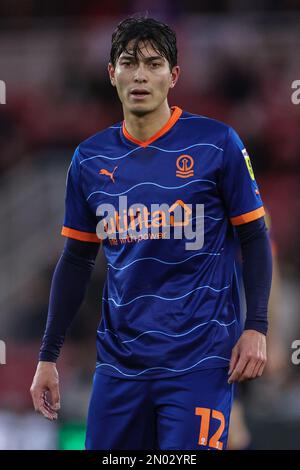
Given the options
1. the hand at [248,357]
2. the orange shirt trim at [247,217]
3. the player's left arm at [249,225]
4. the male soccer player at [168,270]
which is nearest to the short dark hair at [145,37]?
the male soccer player at [168,270]

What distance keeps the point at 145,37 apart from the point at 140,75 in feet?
0.49

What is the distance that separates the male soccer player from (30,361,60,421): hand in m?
0.18

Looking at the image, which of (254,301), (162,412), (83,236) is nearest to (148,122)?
(83,236)

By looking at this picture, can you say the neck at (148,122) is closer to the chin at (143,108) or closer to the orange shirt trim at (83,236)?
the chin at (143,108)

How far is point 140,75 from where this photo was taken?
145 inches

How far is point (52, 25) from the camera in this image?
1225cm

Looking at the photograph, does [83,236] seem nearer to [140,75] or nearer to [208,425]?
[140,75]

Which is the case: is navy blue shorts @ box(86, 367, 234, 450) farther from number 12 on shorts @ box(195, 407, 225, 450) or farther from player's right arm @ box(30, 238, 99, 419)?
player's right arm @ box(30, 238, 99, 419)

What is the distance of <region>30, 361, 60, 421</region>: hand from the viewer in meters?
3.87

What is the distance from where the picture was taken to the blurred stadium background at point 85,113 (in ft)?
31.0

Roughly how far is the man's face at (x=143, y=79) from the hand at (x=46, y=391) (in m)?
1.06
